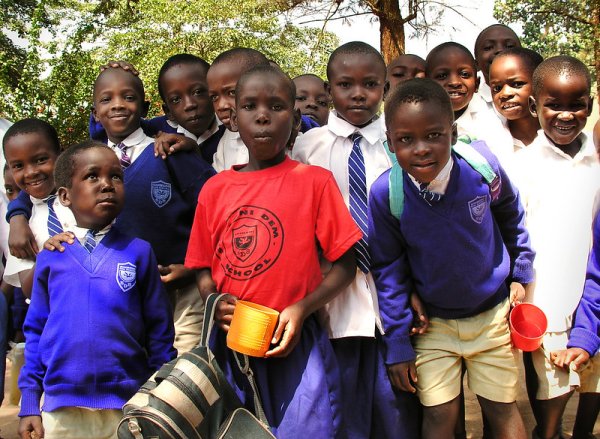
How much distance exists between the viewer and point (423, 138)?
2.17 meters

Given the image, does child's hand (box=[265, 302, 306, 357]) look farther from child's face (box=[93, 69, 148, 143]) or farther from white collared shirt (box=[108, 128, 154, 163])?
child's face (box=[93, 69, 148, 143])

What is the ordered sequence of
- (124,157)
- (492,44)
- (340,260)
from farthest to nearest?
(492,44)
(124,157)
(340,260)

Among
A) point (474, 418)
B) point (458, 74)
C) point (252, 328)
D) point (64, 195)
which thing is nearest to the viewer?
point (252, 328)

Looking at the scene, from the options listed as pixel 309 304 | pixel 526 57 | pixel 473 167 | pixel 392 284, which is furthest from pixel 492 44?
pixel 309 304

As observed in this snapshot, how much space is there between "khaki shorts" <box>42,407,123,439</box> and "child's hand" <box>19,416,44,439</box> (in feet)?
0.13

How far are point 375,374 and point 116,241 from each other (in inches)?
44.2

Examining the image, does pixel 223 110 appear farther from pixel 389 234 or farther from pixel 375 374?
pixel 375 374

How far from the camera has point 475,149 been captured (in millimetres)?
2385

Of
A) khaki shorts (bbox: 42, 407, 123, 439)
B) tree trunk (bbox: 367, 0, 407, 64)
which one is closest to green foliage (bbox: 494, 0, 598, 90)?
tree trunk (bbox: 367, 0, 407, 64)

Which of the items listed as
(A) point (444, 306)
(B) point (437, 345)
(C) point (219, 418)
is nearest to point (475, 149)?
(A) point (444, 306)

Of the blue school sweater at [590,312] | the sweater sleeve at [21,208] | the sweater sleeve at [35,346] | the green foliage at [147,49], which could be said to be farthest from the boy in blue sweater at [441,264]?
the green foliage at [147,49]

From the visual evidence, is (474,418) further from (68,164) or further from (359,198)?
(68,164)

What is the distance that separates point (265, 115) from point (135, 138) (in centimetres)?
95

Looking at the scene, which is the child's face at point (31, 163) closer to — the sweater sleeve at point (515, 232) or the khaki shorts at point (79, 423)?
the khaki shorts at point (79, 423)
